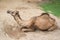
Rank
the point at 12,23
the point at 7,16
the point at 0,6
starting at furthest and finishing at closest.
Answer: the point at 0,6, the point at 7,16, the point at 12,23

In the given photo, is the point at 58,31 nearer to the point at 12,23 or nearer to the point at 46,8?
the point at 12,23

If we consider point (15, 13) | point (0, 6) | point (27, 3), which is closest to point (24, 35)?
point (15, 13)

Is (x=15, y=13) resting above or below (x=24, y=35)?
above

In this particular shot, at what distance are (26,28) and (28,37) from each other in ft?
1.61

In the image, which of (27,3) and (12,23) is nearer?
(12,23)

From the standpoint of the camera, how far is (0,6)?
28.3ft

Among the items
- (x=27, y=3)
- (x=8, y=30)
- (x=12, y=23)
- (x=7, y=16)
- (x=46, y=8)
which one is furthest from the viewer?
(x=27, y=3)

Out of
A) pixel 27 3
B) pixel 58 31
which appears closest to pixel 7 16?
pixel 58 31

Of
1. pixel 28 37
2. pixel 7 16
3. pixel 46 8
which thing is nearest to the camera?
pixel 28 37

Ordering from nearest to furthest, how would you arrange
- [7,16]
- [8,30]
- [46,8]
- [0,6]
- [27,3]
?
[8,30]
[7,16]
[46,8]
[0,6]
[27,3]

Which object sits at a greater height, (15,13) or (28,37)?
(15,13)

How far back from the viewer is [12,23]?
19.6ft

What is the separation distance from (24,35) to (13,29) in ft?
1.43

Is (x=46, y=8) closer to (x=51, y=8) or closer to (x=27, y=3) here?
(x=51, y=8)
